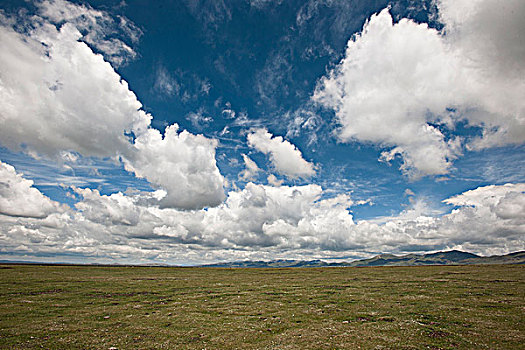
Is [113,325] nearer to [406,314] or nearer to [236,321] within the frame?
[236,321]

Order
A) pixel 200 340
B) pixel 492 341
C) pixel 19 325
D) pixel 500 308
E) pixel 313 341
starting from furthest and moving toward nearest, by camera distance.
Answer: pixel 500 308 → pixel 19 325 → pixel 200 340 → pixel 313 341 → pixel 492 341

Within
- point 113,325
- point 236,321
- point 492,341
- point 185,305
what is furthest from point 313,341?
point 185,305

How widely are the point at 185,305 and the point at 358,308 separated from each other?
25.0 m

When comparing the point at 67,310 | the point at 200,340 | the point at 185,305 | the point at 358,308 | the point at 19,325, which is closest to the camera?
the point at 200,340

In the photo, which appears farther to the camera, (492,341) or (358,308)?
(358,308)

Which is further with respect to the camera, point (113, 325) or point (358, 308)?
point (358, 308)

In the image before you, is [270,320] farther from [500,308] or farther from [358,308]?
[500,308]

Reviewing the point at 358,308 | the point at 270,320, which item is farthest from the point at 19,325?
the point at 358,308

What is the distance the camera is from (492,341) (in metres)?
18.9

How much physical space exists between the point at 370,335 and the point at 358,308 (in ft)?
38.9

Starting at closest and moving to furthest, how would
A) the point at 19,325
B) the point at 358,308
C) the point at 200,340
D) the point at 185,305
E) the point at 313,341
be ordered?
the point at 313,341 < the point at 200,340 < the point at 19,325 < the point at 358,308 < the point at 185,305

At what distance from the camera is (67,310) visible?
3416 cm

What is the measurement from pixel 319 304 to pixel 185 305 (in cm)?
2015

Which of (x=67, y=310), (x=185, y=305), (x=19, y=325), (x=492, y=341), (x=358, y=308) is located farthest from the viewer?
(x=185, y=305)
